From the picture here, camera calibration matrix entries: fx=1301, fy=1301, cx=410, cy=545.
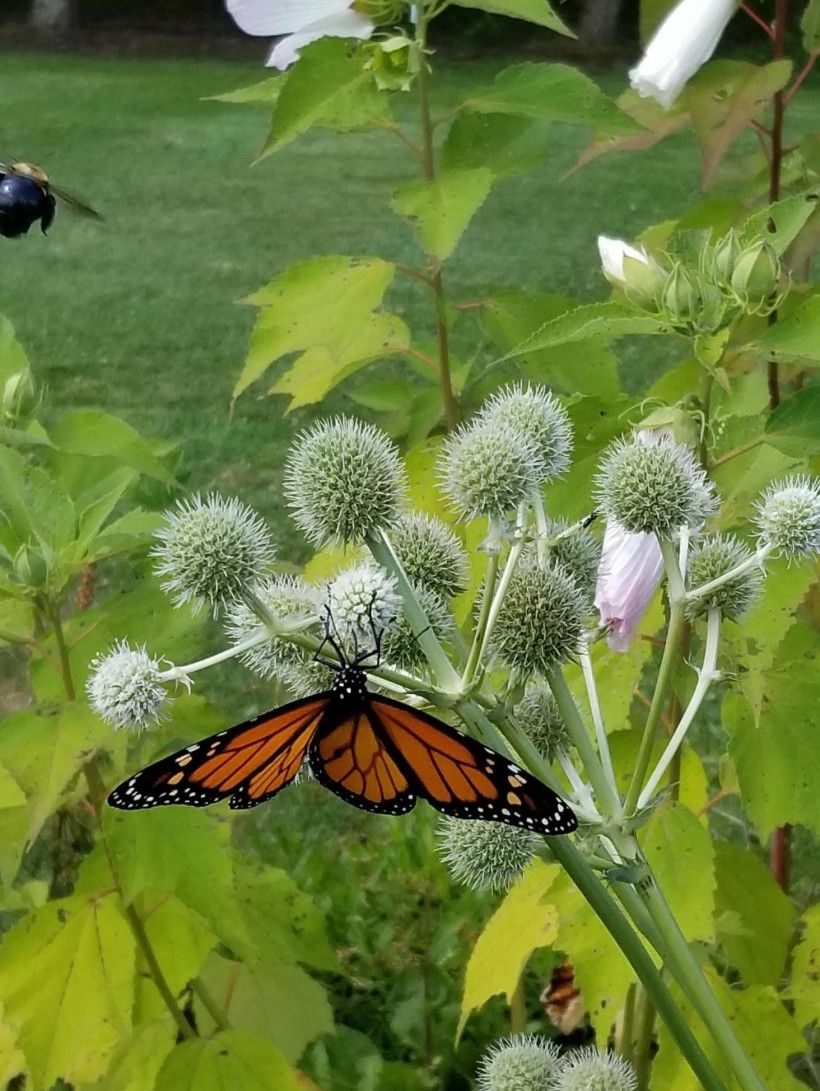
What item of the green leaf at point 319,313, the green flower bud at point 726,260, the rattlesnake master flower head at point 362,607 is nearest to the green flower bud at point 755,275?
the green flower bud at point 726,260

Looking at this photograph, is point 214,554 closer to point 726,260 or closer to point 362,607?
point 362,607

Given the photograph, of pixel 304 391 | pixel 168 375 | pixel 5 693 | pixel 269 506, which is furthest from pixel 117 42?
pixel 304 391

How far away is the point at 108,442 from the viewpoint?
5.56ft

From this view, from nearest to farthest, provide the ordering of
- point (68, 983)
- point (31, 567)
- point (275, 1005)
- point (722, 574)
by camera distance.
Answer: point (722, 574) → point (31, 567) → point (68, 983) → point (275, 1005)

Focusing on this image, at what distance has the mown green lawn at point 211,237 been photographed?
6.14 meters

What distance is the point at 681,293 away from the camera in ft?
3.91

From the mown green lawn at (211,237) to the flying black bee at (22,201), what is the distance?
317 centimetres

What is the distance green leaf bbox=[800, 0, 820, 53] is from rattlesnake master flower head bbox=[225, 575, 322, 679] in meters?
1.11

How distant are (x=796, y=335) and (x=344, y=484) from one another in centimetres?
52

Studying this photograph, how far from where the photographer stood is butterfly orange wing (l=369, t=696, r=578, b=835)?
0.86 metres

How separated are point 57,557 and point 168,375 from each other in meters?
5.10

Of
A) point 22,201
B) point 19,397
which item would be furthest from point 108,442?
point 22,201

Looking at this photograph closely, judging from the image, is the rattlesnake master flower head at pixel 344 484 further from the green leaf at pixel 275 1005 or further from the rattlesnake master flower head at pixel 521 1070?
the green leaf at pixel 275 1005

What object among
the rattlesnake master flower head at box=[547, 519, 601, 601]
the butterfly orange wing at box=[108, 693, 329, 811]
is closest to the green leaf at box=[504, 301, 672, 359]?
the rattlesnake master flower head at box=[547, 519, 601, 601]
